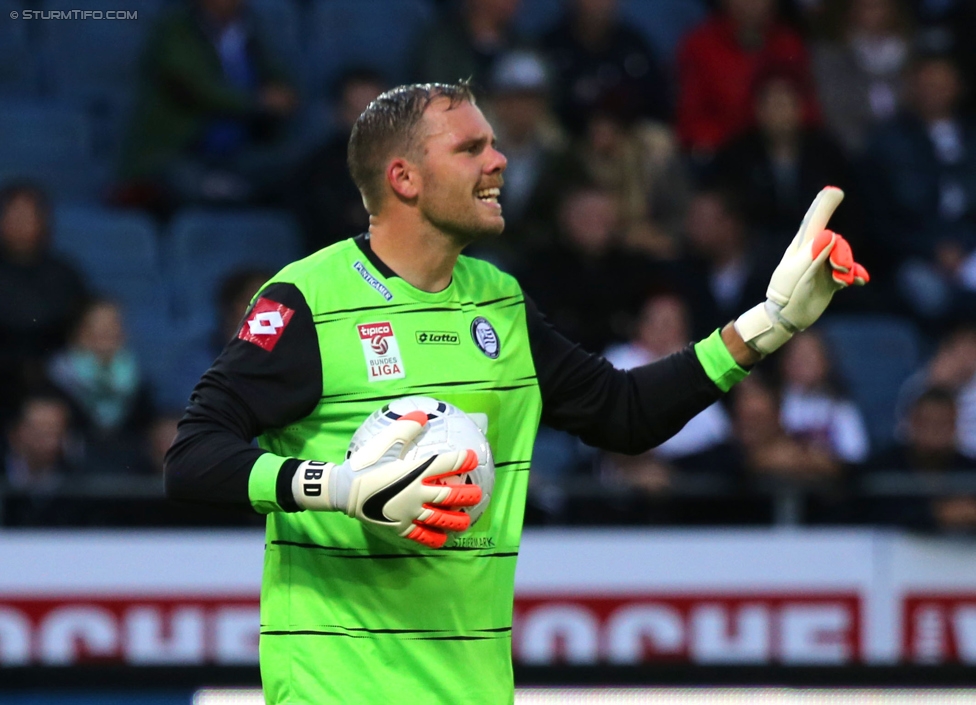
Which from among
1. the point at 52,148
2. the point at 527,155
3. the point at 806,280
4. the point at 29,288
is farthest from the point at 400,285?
the point at 52,148

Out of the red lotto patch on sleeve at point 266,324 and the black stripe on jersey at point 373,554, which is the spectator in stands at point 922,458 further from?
the red lotto patch on sleeve at point 266,324

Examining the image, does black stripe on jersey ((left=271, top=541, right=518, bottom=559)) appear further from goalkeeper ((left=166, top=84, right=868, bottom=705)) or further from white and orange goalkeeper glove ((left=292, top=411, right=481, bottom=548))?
white and orange goalkeeper glove ((left=292, top=411, right=481, bottom=548))

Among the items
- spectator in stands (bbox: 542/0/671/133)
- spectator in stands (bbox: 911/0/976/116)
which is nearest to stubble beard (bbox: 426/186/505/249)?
spectator in stands (bbox: 542/0/671/133)

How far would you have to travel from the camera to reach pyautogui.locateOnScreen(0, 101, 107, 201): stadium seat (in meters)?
9.19

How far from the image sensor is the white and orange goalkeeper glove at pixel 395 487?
320 centimetres

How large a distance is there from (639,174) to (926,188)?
5.43ft

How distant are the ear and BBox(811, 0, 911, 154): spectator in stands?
638 cm

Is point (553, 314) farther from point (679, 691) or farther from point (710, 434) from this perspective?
point (679, 691)

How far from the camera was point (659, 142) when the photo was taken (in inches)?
357

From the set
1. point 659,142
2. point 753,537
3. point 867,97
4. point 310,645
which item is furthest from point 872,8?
point 310,645

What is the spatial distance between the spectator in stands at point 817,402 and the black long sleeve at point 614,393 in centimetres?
384

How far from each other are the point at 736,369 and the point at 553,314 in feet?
13.3

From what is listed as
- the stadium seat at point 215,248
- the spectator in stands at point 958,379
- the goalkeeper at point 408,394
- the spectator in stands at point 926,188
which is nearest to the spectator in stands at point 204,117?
the stadium seat at point 215,248

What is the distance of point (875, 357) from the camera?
8.56m
